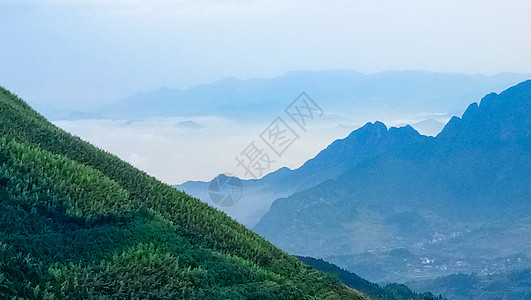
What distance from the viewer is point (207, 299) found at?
923 cm

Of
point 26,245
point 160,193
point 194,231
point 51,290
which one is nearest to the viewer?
point 51,290

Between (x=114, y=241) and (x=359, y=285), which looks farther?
(x=359, y=285)

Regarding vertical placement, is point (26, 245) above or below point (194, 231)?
below

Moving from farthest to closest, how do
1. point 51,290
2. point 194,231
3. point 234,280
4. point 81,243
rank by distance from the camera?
1. point 194,231
2. point 234,280
3. point 81,243
4. point 51,290

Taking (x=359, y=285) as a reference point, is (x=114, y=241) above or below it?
above

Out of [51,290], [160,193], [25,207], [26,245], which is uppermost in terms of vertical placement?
[160,193]

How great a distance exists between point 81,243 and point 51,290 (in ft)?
4.58

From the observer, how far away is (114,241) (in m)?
9.88

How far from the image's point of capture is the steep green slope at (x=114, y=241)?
28.3 feet

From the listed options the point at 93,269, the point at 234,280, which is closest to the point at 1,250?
the point at 93,269

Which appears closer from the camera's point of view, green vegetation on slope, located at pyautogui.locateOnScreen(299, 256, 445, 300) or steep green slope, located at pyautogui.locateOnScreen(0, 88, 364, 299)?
steep green slope, located at pyautogui.locateOnScreen(0, 88, 364, 299)

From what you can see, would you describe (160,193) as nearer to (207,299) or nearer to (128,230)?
(128,230)

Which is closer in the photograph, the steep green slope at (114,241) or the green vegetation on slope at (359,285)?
the steep green slope at (114,241)

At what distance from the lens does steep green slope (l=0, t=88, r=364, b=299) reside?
28.3 ft
